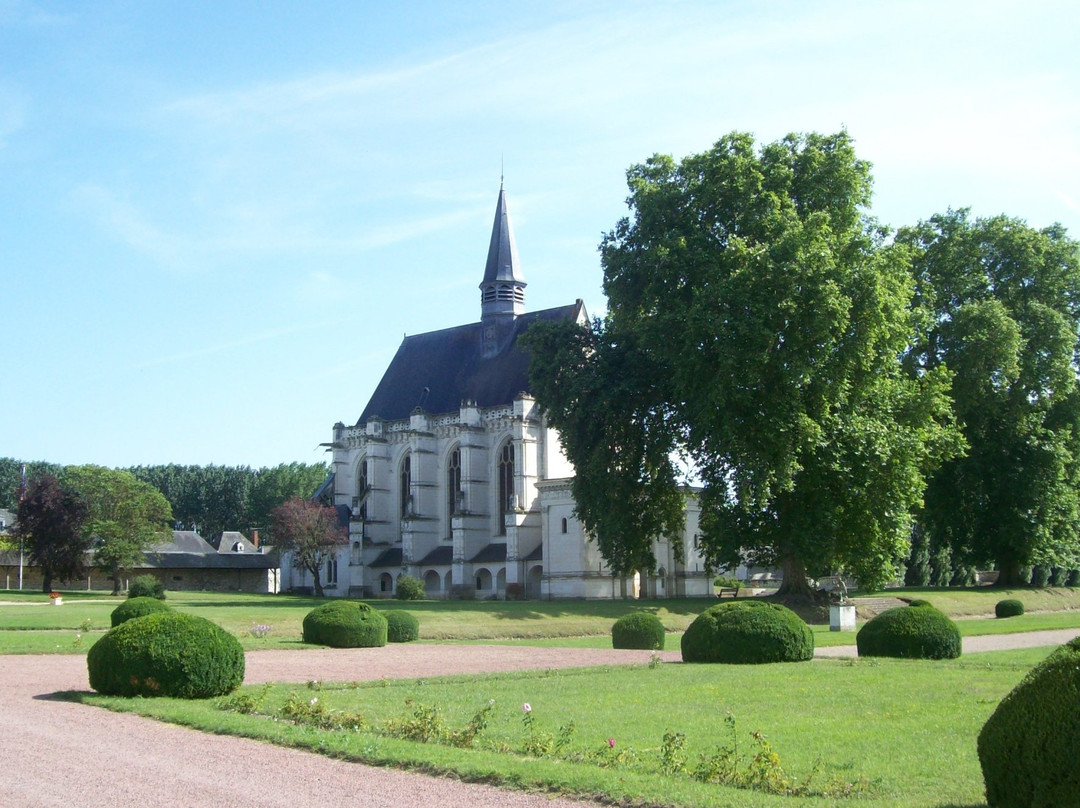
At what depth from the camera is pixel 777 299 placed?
34.3 meters

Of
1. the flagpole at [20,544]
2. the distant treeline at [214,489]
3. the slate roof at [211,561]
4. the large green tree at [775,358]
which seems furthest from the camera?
the distant treeline at [214,489]

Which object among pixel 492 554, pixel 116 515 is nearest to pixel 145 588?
pixel 116 515

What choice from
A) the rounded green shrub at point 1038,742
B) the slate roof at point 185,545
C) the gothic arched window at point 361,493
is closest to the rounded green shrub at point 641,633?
the rounded green shrub at point 1038,742

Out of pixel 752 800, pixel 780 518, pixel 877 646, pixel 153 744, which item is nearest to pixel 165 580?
pixel 780 518

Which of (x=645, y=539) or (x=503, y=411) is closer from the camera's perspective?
(x=645, y=539)

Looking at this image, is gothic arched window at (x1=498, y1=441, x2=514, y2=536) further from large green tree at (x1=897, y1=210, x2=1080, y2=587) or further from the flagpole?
the flagpole

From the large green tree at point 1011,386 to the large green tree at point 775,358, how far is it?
633 cm

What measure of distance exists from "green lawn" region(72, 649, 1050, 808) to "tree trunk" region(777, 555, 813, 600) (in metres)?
19.0

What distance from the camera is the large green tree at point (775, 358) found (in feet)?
113

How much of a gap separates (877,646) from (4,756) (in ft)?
54.9

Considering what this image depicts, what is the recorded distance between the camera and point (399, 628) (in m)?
29.9

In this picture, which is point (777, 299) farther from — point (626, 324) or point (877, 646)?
point (877, 646)

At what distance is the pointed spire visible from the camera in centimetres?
6912

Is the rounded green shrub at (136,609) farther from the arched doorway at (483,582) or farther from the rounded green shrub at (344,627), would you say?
the arched doorway at (483,582)
